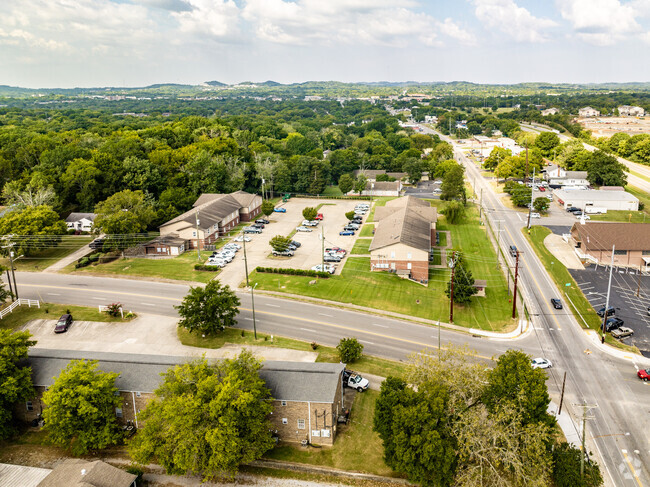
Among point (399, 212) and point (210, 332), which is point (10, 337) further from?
point (399, 212)

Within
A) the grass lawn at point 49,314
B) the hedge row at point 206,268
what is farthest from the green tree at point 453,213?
the grass lawn at point 49,314

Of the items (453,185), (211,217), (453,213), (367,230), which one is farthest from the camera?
(453,185)

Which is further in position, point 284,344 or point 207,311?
point 207,311

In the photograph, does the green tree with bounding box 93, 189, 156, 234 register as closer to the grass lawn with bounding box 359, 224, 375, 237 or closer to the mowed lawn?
the mowed lawn

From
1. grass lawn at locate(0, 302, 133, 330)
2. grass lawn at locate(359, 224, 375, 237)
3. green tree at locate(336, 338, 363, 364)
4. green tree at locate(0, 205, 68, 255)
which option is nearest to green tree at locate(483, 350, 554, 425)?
green tree at locate(336, 338, 363, 364)

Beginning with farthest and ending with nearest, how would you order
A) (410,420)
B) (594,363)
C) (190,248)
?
1. (190,248)
2. (594,363)
3. (410,420)

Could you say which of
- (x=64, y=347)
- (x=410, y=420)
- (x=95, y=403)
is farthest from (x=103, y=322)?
(x=410, y=420)

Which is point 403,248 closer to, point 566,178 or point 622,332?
point 622,332

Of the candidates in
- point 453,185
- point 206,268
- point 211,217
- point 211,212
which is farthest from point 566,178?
point 206,268
